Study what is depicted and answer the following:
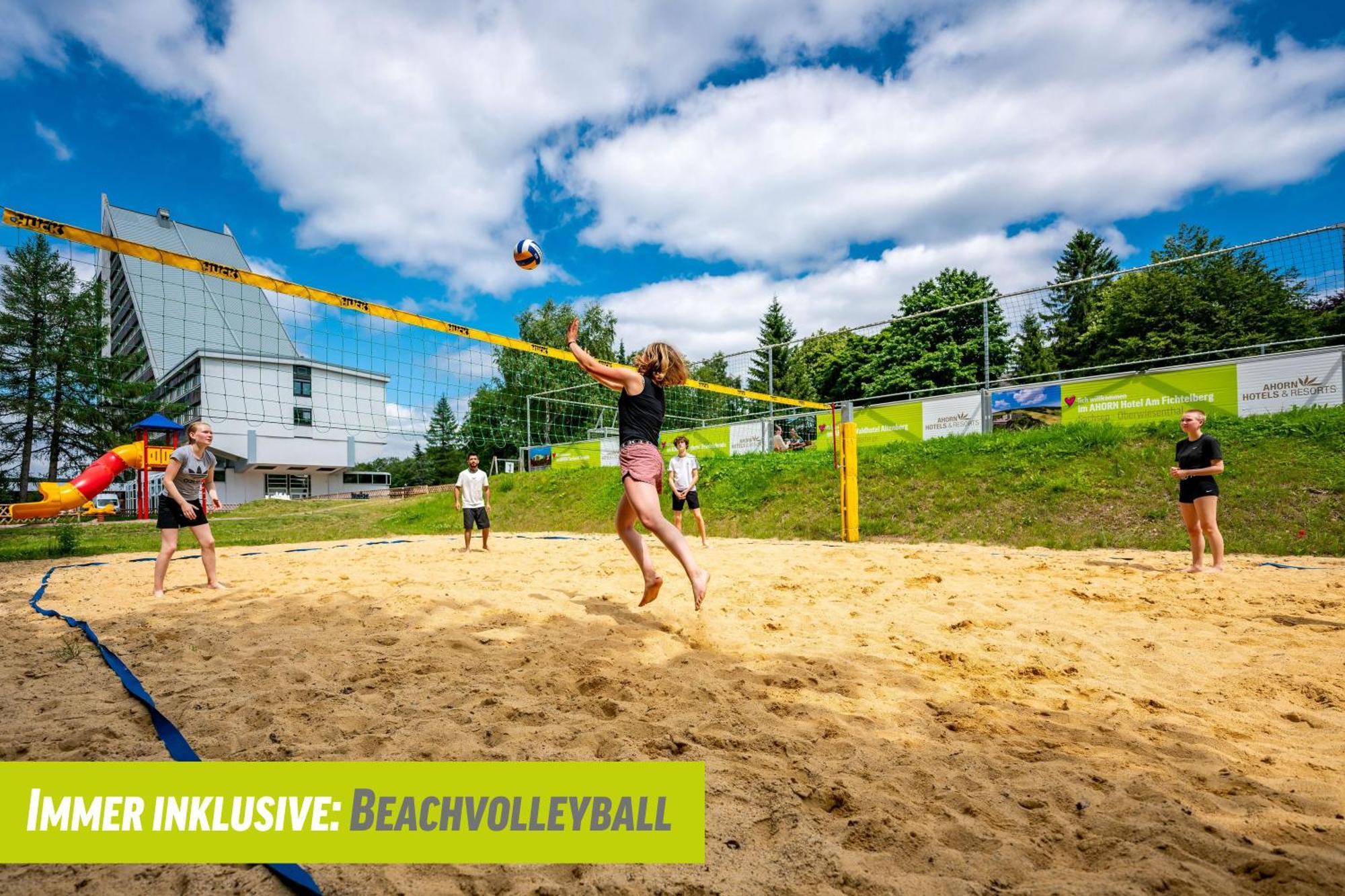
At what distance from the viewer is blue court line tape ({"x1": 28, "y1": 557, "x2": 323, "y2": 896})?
1.37 meters

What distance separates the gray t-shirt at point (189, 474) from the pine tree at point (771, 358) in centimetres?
1094

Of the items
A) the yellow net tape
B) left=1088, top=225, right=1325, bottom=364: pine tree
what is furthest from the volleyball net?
left=1088, top=225, right=1325, bottom=364: pine tree

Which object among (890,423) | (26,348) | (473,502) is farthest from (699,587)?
(26,348)

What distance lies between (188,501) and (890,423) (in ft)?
36.8

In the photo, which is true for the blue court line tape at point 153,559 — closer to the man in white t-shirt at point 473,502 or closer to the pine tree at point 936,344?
the man in white t-shirt at point 473,502

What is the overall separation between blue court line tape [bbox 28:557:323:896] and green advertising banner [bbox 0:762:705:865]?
0.27ft

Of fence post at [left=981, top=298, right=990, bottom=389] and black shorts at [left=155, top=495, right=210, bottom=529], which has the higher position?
fence post at [left=981, top=298, right=990, bottom=389]

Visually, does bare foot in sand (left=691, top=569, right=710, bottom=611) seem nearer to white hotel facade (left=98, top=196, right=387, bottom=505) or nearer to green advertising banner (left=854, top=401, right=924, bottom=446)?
green advertising banner (left=854, top=401, right=924, bottom=446)

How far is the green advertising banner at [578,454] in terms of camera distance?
17.0 metres

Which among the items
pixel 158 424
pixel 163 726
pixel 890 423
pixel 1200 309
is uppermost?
pixel 1200 309

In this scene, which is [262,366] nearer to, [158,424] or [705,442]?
[158,424]

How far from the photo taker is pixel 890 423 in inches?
495

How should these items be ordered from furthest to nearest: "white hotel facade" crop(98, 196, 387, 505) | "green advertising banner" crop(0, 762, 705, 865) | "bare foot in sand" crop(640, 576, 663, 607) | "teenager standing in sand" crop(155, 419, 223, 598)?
"white hotel facade" crop(98, 196, 387, 505)
"teenager standing in sand" crop(155, 419, 223, 598)
"bare foot in sand" crop(640, 576, 663, 607)
"green advertising banner" crop(0, 762, 705, 865)

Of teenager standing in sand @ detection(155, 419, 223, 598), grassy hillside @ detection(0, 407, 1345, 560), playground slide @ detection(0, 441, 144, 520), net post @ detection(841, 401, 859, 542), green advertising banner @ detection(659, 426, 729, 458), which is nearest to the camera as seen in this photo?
teenager standing in sand @ detection(155, 419, 223, 598)
